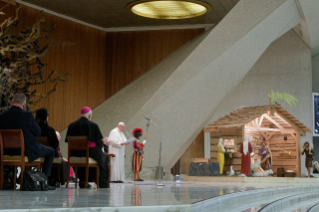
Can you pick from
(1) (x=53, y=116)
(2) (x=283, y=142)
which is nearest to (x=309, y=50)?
(2) (x=283, y=142)

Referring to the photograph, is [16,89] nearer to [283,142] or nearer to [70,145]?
[70,145]

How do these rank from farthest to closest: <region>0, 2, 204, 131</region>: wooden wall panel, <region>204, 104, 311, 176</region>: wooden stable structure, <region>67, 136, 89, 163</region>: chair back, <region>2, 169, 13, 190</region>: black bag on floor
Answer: <region>0, 2, 204, 131</region>: wooden wall panel < <region>204, 104, 311, 176</region>: wooden stable structure < <region>67, 136, 89, 163</region>: chair back < <region>2, 169, 13, 190</region>: black bag on floor

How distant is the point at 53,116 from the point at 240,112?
663 cm

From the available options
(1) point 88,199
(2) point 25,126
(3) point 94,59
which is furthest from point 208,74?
(1) point 88,199

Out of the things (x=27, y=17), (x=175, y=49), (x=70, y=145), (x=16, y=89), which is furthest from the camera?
(x=175, y=49)

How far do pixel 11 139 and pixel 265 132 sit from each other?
11.8m

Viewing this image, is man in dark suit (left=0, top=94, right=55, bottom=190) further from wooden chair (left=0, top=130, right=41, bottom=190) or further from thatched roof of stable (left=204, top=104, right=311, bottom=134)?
thatched roof of stable (left=204, top=104, right=311, bottom=134)

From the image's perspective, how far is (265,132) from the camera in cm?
1571

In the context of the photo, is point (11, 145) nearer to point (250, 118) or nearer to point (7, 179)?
point (7, 179)

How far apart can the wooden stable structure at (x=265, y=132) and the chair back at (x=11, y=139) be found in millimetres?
9312

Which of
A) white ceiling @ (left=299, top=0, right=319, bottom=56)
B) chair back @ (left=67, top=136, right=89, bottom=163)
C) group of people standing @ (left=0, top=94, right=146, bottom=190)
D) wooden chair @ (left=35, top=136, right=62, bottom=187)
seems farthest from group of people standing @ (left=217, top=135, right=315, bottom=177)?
chair back @ (left=67, top=136, right=89, bottom=163)

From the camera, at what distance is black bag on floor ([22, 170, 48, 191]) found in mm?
5258

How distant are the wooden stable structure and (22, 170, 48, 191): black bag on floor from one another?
30.2 feet

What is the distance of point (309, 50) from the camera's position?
17.8 metres
